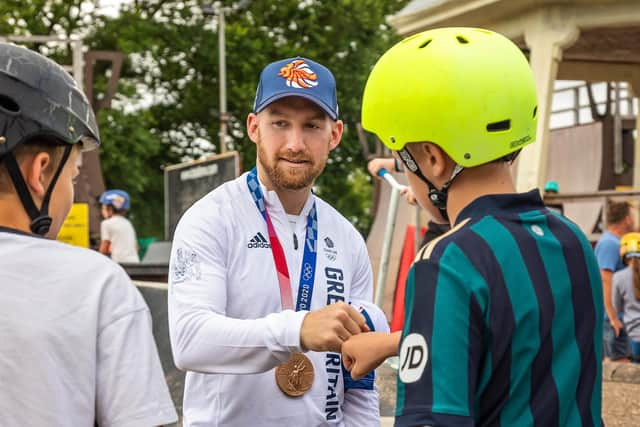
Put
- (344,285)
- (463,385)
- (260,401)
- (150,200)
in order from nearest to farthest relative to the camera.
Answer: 1. (463,385)
2. (260,401)
3. (344,285)
4. (150,200)

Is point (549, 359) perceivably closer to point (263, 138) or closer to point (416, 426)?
point (416, 426)

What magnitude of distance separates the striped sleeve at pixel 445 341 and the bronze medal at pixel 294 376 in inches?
46.0

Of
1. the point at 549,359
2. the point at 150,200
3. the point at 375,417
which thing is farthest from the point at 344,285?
the point at 150,200

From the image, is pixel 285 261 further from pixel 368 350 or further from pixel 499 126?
pixel 499 126

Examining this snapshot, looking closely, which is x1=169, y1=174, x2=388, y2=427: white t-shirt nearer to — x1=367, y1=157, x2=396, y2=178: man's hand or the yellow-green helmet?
the yellow-green helmet

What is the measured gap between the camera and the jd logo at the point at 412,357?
2088 millimetres

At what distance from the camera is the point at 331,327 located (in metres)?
2.78

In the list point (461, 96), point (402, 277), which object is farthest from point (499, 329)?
point (402, 277)

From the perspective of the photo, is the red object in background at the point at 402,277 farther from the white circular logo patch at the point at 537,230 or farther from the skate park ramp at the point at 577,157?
the skate park ramp at the point at 577,157

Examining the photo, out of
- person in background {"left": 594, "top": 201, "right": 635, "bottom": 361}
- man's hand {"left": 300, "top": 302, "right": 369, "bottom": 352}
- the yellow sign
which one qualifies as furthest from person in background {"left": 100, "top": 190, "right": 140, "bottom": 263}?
man's hand {"left": 300, "top": 302, "right": 369, "bottom": 352}

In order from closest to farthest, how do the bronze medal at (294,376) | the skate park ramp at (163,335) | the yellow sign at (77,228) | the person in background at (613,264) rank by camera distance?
the bronze medal at (294,376), the skate park ramp at (163,335), the person in background at (613,264), the yellow sign at (77,228)

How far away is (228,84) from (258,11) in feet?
9.77

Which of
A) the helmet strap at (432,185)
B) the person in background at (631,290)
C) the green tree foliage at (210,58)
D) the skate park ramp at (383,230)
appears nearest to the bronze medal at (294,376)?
the helmet strap at (432,185)

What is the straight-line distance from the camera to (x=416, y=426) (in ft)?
6.81
